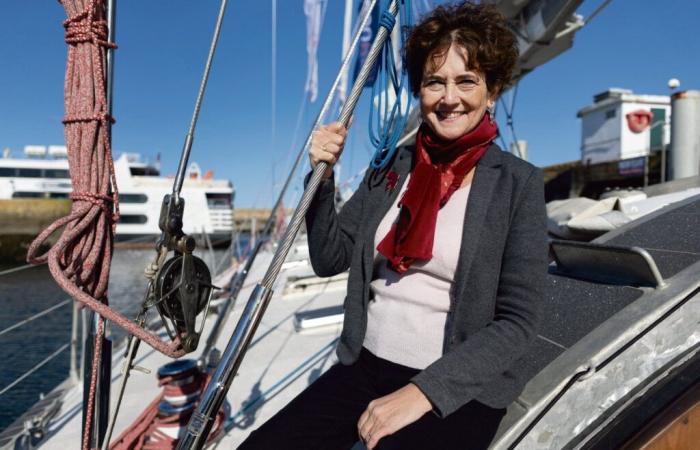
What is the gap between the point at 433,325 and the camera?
3.86ft

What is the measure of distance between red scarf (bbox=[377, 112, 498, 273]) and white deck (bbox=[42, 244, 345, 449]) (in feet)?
4.50

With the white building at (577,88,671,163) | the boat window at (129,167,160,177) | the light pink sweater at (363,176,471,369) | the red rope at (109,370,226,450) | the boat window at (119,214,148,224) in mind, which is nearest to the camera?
the light pink sweater at (363,176,471,369)

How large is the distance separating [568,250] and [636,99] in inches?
768

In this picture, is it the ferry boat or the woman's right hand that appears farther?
the ferry boat

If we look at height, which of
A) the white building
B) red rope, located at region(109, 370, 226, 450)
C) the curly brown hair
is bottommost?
red rope, located at region(109, 370, 226, 450)

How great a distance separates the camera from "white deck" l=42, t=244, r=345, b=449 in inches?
88.7

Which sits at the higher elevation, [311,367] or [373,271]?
[373,271]

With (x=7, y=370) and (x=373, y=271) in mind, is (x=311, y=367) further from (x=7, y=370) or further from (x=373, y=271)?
(x=7, y=370)

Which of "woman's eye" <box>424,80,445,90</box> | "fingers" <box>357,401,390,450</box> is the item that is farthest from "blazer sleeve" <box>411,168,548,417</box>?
"woman's eye" <box>424,80,445,90</box>

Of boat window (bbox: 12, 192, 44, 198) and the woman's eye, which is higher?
the woman's eye

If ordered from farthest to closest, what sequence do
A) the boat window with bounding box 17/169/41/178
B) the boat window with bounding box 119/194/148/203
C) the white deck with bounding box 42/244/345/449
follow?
1. the boat window with bounding box 17/169/41/178
2. the boat window with bounding box 119/194/148/203
3. the white deck with bounding box 42/244/345/449

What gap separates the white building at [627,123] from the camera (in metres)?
17.4

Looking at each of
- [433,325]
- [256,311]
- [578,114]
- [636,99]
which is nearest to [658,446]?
[433,325]

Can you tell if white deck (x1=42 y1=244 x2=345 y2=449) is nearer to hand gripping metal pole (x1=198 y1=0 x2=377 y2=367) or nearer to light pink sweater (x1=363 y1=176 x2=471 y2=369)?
hand gripping metal pole (x1=198 y1=0 x2=377 y2=367)
